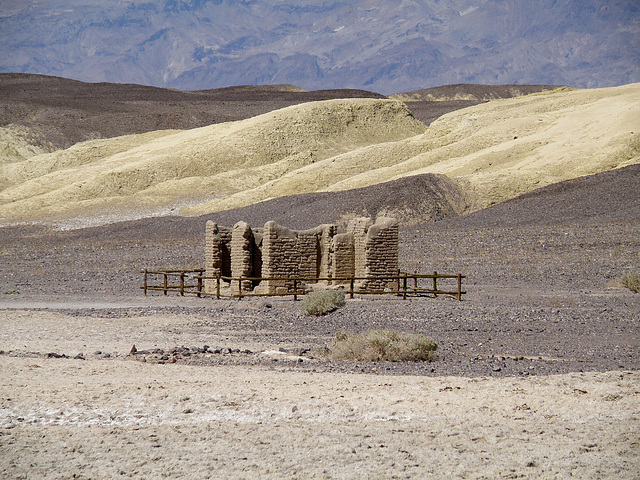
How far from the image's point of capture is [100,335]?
15.0 m

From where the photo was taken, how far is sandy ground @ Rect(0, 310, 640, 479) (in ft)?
25.6

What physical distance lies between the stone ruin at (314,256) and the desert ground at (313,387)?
0.94 metres

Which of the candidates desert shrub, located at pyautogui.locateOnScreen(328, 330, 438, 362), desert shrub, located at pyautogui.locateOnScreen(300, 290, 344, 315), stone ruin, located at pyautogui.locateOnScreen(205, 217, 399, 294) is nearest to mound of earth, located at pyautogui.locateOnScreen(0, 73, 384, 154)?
stone ruin, located at pyautogui.locateOnScreen(205, 217, 399, 294)

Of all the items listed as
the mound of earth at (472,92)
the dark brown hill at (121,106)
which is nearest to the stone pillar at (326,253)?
the dark brown hill at (121,106)

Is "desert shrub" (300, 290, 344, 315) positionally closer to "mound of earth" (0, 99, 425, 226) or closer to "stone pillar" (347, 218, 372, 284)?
"stone pillar" (347, 218, 372, 284)

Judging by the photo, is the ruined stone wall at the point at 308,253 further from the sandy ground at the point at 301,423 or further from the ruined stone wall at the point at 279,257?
the sandy ground at the point at 301,423

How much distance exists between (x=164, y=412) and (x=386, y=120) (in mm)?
66613

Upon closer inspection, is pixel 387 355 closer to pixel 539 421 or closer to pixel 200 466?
pixel 539 421

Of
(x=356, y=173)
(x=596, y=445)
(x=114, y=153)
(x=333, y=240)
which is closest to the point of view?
(x=596, y=445)

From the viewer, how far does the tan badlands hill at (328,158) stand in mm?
45906

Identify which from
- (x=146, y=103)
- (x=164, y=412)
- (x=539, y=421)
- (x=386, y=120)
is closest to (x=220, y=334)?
(x=164, y=412)

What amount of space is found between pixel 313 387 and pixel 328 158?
52.5m

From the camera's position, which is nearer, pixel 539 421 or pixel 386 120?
pixel 539 421

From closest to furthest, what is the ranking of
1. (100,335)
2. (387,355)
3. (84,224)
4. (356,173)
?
(387,355) < (100,335) < (84,224) < (356,173)
